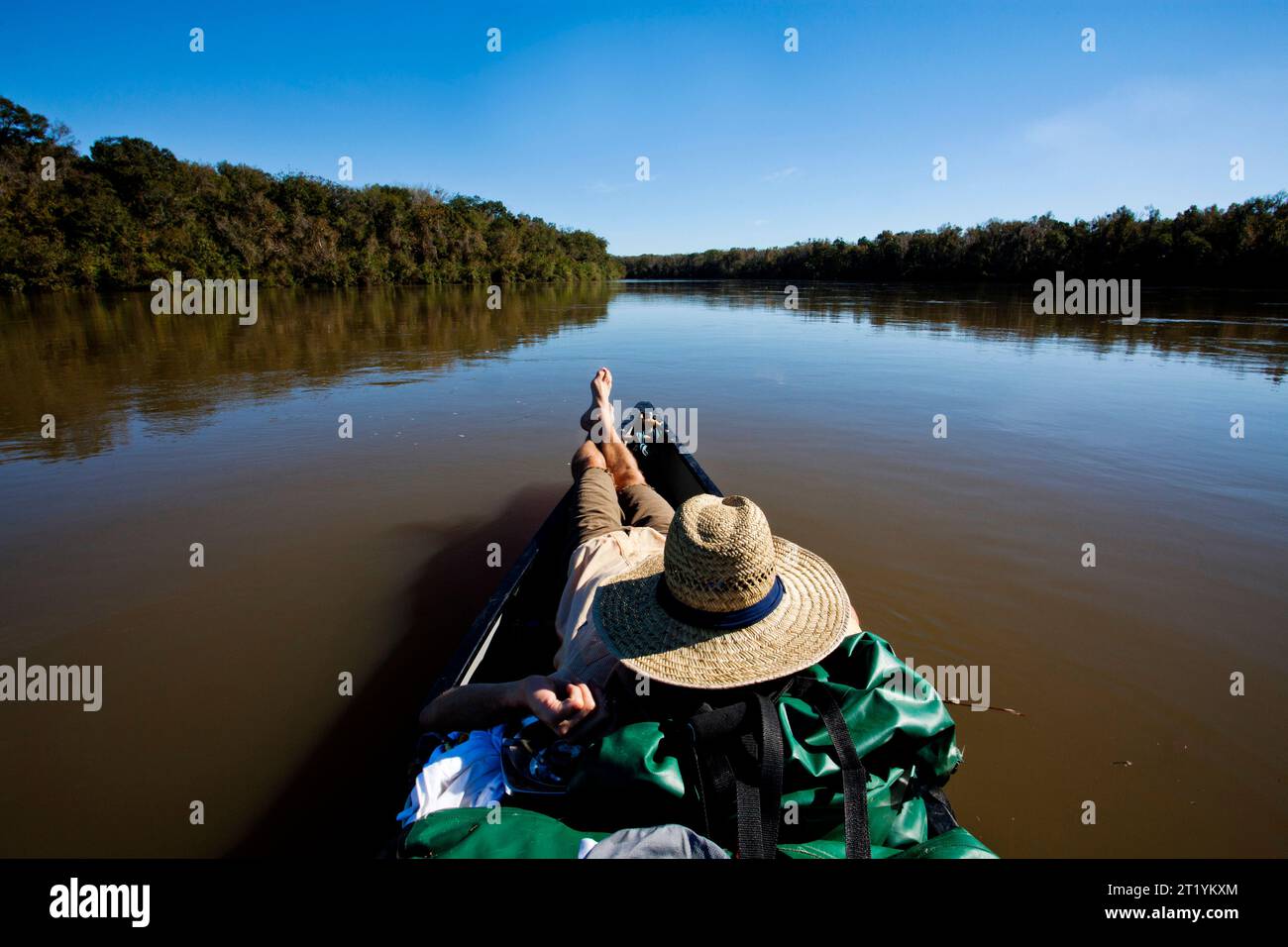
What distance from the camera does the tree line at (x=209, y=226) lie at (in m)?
25.2

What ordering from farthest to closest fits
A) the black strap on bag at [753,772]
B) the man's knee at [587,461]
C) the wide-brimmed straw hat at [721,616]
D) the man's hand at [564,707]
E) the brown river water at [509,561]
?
the man's knee at [587,461], the brown river water at [509,561], the man's hand at [564,707], the wide-brimmed straw hat at [721,616], the black strap on bag at [753,772]

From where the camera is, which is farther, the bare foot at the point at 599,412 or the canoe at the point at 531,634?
the bare foot at the point at 599,412

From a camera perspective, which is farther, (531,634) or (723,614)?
(531,634)

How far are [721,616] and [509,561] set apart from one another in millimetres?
2789

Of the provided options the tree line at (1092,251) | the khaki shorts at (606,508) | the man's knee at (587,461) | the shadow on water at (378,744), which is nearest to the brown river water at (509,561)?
the shadow on water at (378,744)

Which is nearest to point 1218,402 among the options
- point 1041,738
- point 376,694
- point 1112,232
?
point 1041,738

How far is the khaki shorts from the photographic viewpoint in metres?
2.76

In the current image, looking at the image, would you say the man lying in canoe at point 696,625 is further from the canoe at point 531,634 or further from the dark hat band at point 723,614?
the canoe at point 531,634

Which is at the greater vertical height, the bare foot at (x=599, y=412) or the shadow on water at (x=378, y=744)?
the bare foot at (x=599, y=412)

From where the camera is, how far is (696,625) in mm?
1443

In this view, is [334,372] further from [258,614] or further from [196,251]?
[196,251]

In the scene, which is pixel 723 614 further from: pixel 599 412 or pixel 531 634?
pixel 599 412

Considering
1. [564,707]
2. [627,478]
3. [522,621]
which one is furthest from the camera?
[627,478]

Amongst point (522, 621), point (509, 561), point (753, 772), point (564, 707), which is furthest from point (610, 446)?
point (753, 772)
